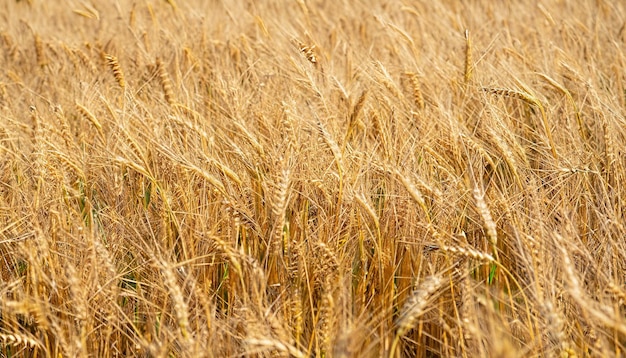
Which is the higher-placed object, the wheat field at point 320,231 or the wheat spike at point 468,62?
the wheat spike at point 468,62

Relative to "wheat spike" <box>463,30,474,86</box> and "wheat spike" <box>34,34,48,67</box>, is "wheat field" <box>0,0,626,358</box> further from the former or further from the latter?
"wheat spike" <box>34,34,48,67</box>

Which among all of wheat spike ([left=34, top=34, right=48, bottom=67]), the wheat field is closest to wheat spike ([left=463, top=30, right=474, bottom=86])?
the wheat field

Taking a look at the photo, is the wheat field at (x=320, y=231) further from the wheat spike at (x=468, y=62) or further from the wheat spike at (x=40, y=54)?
the wheat spike at (x=40, y=54)

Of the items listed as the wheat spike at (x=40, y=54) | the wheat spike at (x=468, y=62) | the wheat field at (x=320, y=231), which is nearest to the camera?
the wheat field at (x=320, y=231)

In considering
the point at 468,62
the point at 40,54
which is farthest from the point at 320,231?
the point at 40,54

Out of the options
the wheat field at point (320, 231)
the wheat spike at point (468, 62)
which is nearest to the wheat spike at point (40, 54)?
Answer: the wheat field at point (320, 231)

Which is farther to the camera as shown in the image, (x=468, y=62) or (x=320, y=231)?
(x=468, y=62)

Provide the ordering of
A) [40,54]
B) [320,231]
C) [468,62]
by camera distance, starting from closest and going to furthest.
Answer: [320,231]
[468,62]
[40,54]

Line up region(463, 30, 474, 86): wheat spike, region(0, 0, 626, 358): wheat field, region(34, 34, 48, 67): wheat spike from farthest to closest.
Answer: region(34, 34, 48, 67): wheat spike → region(463, 30, 474, 86): wheat spike → region(0, 0, 626, 358): wheat field

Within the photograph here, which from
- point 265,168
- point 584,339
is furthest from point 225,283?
point 584,339

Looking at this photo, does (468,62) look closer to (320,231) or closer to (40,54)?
(320,231)

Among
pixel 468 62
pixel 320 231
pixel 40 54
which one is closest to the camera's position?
pixel 320 231

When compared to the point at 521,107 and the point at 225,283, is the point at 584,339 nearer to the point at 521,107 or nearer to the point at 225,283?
the point at 225,283

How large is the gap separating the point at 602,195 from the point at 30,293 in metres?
1.46
